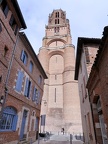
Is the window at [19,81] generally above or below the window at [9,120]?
above

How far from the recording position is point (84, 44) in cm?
934

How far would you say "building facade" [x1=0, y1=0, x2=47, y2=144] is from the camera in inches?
271

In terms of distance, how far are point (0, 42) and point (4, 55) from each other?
942 millimetres

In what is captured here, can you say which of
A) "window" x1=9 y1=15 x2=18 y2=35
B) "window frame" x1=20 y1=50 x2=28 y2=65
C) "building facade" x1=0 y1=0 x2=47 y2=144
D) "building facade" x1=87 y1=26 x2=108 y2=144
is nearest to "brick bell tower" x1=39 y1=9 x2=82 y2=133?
"building facade" x1=0 y1=0 x2=47 y2=144

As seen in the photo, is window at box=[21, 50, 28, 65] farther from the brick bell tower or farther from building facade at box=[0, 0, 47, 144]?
the brick bell tower

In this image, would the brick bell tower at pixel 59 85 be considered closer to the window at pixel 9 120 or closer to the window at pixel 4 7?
the window at pixel 9 120

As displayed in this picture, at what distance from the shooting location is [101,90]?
5215 millimetres

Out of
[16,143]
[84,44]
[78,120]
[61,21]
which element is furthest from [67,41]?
[16,143]

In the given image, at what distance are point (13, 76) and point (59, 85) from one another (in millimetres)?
19578

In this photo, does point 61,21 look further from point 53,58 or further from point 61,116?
point 61,116

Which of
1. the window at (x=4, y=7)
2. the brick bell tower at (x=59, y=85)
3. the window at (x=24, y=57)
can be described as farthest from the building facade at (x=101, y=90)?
the brick bell tower at (x=59, y=85)

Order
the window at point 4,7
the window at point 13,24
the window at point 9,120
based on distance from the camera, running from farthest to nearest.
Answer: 1. the window at point 13,24
2. the window at point 9,120
3. the window at point 4,7

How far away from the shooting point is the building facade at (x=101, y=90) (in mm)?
4535

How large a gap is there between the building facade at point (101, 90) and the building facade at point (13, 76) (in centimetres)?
528
